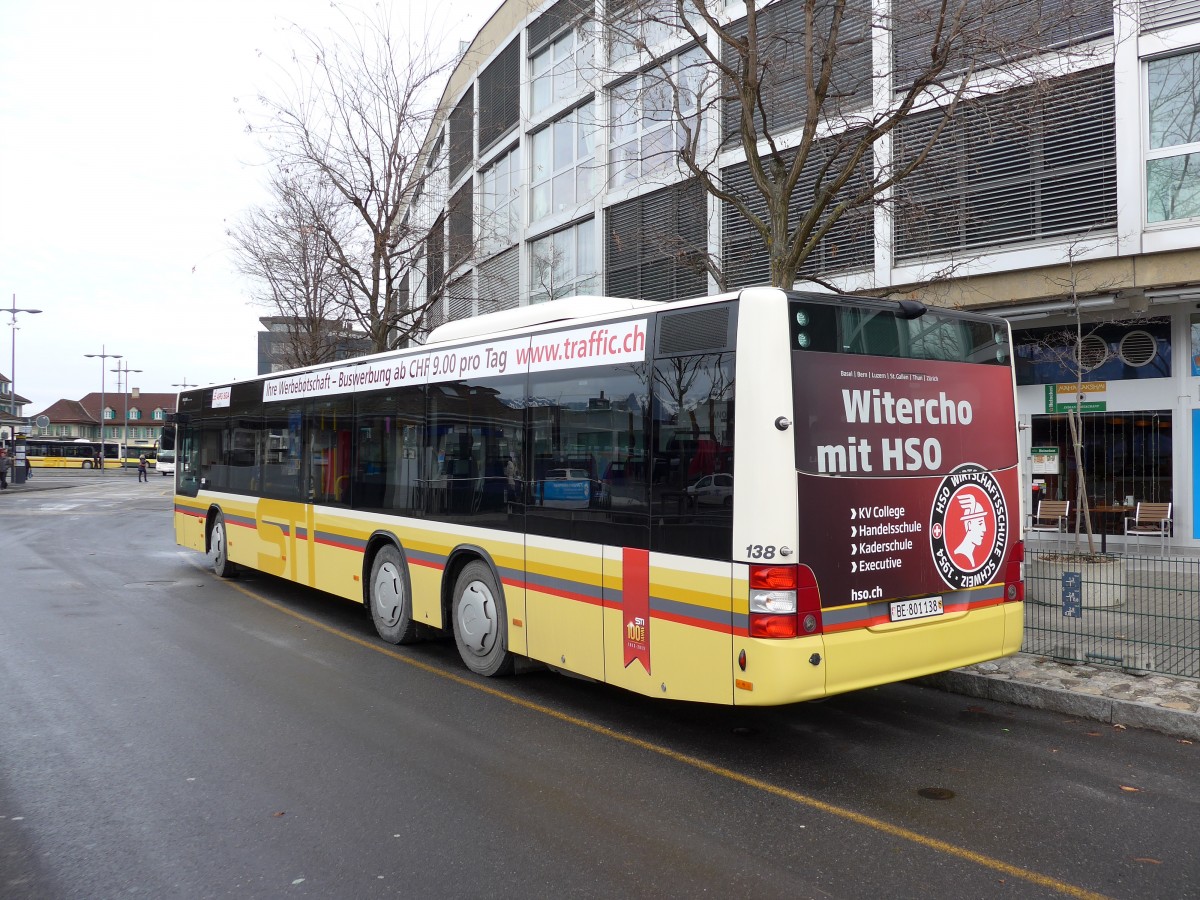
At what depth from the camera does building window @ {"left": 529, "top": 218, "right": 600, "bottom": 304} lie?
22.7m

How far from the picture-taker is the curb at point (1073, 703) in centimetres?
605

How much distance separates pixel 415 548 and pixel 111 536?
15.2 m

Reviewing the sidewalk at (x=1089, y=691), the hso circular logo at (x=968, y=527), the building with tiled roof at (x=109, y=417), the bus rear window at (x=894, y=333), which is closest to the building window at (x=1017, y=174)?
the bus rear window at (x=894, y=333)

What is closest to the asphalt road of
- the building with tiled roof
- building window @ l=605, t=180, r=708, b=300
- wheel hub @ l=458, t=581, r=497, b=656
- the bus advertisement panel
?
wheel hub @ l=458, t=581, r=497, b=656

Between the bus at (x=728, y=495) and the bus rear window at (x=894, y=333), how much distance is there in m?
0.01

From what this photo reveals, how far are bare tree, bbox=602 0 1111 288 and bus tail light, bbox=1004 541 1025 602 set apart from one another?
3.75 m

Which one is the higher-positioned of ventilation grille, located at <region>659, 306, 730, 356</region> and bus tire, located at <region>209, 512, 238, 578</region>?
ventilation grille, located at <region>659, 306, 730, 356</region>

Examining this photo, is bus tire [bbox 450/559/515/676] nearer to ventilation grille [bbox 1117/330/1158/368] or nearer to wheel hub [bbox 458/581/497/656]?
wheel hub [bbox 458/581/497/656]

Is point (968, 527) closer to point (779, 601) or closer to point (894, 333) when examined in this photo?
point (894, 333)

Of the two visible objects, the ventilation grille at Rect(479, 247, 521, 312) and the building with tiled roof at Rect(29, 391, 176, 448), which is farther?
the building with tiled roof at Rect(29, 391, 176, 448)

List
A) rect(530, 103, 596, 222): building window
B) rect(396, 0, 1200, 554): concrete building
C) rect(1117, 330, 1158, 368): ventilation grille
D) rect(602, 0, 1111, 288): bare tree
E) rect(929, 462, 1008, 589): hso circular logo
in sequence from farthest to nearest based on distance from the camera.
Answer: rect(530, 103, 596, 222): building window, rect(1117, 330, 1158, 368): ventilation grille, rect(396, 0, 1200, 554): concrete building, rect(602, 0, 1111, 288): bare tree, rect(929, 462, 1008, 589): hso circular logo

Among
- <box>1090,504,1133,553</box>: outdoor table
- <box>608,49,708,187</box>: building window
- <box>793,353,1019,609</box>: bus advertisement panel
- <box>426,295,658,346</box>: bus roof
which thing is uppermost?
<box>608,49,708,187</box>: building window

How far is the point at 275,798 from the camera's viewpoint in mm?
4762

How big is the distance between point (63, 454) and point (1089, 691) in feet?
283
